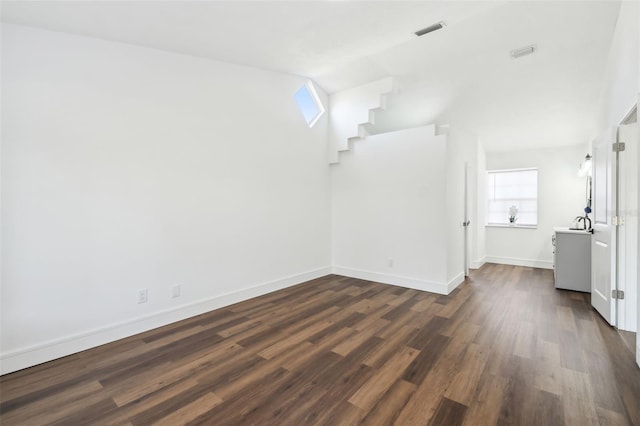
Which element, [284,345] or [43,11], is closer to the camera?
[43,11]

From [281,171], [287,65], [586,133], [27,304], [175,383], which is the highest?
[287,65]

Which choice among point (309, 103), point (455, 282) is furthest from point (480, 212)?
point (309, 103)

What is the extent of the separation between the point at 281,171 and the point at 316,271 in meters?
1.80

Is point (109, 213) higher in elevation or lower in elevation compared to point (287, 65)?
lower

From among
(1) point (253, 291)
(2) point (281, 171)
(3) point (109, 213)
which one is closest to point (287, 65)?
(2) point (281, 171)

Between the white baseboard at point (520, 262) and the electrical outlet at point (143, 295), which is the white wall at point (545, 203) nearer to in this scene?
the white baseboard at point (520, 262)

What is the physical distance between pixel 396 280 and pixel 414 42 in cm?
327

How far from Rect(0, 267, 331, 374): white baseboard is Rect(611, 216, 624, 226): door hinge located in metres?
4.00

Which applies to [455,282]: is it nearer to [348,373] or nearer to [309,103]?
[348,373]

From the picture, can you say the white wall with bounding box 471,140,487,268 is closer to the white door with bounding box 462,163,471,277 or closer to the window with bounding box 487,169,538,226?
the window with bounding box 487,169,538,226

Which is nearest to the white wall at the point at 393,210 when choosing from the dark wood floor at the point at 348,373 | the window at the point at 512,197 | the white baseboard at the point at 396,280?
the white baseboard at the point at 396,280

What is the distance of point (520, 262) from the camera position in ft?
19.0

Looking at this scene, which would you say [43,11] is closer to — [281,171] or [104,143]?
[104,143]

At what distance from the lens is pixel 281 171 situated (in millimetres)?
4148
